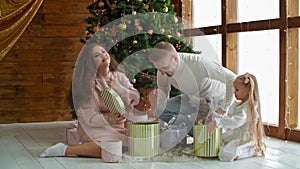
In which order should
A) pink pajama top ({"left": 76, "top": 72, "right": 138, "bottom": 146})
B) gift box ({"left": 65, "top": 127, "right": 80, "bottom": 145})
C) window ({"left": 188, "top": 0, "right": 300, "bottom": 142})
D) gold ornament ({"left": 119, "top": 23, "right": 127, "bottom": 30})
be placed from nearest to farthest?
pink pajama top ({"left": 76, "top": 72, "right": 138, "bottom": 146})
gift box ({"left": 65, "top": 127, "right": 80, "bottom": 145})
window ({"left": 188, "top": 0, "right": 300, "bottom": 142})
gold ornament ({"left": 119, "top": 23, "right": 127, "bottom": 30})

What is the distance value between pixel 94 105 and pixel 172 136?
59 centimetres

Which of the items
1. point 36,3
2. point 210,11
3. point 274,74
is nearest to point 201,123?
point 274,74

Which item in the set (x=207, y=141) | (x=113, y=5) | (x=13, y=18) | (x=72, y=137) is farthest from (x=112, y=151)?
(x=13, y=18)

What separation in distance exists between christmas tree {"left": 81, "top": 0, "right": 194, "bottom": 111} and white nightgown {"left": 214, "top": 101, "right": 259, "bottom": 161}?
2.91ft

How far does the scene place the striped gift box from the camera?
3.28 metres

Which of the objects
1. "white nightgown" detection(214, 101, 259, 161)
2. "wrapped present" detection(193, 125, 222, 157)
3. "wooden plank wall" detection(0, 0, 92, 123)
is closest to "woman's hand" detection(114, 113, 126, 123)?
"wrapped present" detection(193, 125, 222, 157)

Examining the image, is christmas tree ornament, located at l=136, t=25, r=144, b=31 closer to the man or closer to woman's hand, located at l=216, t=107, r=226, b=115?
the man

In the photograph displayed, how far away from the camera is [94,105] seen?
340 cm

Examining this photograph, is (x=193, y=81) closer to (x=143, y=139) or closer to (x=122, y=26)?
(x=143, y=139)

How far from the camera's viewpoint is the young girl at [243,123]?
3213 mm

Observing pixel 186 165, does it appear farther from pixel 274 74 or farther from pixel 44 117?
pixel 44 117

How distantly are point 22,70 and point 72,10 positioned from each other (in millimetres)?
836

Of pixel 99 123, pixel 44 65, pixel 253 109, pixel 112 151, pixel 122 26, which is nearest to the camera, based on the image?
pixel 112 151

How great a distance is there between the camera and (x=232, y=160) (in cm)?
313
